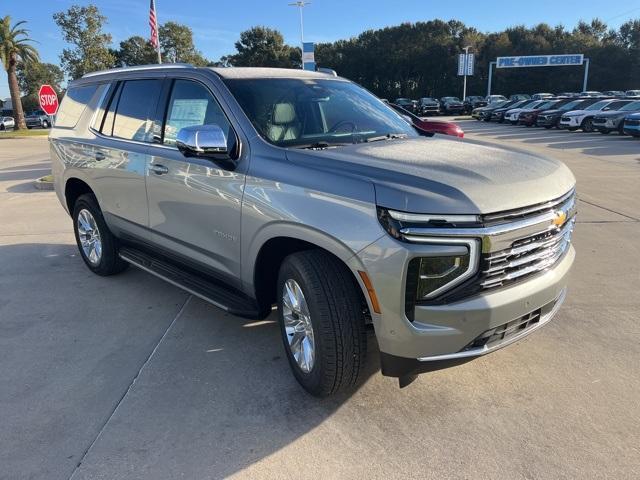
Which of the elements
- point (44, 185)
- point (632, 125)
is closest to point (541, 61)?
point (632, 125)

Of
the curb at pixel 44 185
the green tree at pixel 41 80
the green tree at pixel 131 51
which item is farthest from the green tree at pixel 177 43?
the curb at pixel 44 185

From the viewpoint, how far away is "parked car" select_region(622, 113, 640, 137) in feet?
64.4

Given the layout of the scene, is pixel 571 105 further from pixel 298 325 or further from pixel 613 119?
pixel 298 325

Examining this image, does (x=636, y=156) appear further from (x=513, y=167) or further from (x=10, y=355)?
(x=10, y=355)

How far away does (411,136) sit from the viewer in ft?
12.8

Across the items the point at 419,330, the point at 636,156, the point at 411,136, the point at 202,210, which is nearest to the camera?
the point at 419,330

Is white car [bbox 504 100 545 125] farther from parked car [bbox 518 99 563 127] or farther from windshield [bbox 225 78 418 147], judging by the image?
windshield [bbox 225 78 418 147]

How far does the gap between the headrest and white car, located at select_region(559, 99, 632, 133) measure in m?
24.5

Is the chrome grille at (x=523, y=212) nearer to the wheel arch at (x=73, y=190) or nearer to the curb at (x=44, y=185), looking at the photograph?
the wheel arch at (x=73, y=190)

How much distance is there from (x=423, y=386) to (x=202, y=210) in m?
1.89

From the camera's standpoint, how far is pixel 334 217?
8.69ft

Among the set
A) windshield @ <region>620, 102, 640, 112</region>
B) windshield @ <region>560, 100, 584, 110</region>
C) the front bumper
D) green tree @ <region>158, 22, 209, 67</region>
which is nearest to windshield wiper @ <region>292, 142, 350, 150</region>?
the front bumper

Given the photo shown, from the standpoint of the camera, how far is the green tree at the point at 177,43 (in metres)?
70.4

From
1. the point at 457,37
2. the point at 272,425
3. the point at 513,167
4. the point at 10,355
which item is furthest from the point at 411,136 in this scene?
the point at 457,37
